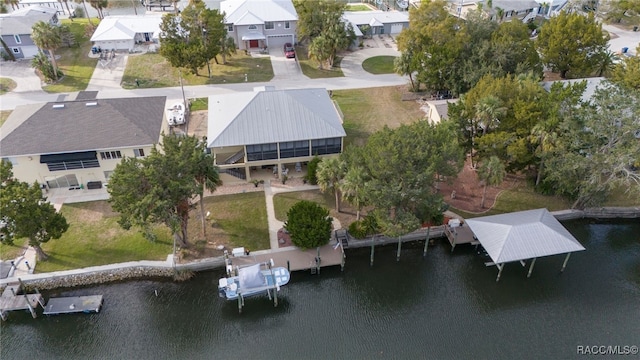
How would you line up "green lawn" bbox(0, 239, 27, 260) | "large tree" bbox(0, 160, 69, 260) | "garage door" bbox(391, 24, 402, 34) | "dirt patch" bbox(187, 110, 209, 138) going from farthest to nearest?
1. "garage door" bbox(391, 24, 402, 34)
2. "dirt patch" bbox(187, 110, 209, 138)
3. "green lawn" bbox(0, 239, 27, 260)
4. "large tree" bbox(0, 160, 69, 260)

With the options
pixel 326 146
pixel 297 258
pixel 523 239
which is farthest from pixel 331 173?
pixel 523 239

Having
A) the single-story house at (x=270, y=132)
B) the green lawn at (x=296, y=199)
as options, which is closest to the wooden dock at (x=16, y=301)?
the single-story house at (x=270, y=132)

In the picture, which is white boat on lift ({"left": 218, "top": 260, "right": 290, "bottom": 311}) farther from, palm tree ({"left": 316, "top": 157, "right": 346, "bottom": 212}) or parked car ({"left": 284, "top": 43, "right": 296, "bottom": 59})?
parked car ({"left": 284, "top": 43, "right": 296, "bottom": 59})

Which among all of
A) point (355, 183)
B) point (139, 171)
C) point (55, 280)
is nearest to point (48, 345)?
point (55, 280)

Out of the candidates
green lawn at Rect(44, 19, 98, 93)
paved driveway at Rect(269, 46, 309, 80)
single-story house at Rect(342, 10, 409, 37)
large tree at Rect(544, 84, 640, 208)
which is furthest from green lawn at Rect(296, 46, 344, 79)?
large tree at Rect(544, 84, 640, 208)

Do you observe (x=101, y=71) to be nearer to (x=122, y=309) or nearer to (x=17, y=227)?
(x=17, y=227)
